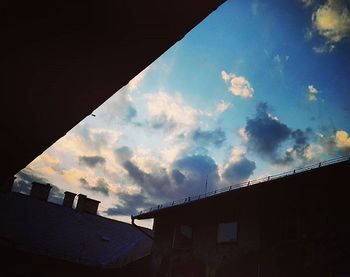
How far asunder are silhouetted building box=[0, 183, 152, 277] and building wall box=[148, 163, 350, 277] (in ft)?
16.6

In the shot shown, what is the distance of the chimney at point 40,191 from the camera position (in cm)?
2541

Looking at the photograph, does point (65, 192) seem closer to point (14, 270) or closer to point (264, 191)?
point (14, 270)

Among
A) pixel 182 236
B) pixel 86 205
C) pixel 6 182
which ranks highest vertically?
pixel 86 205

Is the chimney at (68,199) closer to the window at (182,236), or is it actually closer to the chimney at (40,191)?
the chimney at (40,191)

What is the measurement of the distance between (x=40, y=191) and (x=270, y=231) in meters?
20.7

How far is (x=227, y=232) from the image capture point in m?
12.6

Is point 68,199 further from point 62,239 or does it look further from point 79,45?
point 79,45

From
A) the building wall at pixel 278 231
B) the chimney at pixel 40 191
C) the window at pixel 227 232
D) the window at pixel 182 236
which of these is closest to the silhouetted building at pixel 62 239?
the chimney at pixel 40 191

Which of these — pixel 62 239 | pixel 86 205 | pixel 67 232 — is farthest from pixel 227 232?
pixel 86 205

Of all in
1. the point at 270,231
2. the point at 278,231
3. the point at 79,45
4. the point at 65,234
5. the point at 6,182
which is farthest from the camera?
the point at 65,234

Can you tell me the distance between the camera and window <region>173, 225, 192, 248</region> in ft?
47.3

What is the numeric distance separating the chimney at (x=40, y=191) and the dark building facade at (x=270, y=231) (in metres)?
14.5

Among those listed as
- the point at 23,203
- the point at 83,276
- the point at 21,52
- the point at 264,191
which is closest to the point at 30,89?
the point at 21,52

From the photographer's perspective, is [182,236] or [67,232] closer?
[182,236]
